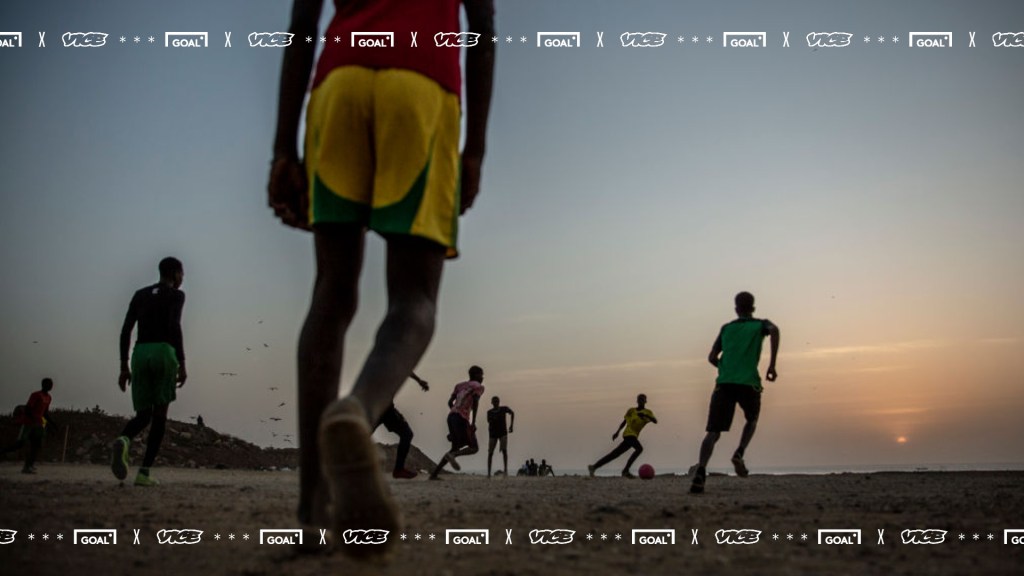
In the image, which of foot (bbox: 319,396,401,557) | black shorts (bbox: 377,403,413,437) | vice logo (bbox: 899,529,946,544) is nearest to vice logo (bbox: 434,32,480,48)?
foot (bbox: 319,396,401,557)

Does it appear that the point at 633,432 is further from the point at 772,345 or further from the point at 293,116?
the point at 293,116

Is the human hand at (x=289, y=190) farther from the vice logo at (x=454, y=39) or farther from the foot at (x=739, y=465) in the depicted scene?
the foot at (x=739, y=465)

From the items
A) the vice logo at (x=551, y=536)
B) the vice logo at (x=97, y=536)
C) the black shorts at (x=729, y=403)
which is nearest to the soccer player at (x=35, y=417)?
the black shorts at (x=729, y=403)

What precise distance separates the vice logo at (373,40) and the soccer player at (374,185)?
0.05 ft

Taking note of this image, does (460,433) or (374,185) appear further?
(460,433)

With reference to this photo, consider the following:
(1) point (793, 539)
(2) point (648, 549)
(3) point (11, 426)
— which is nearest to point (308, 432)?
(2) point (648, 549)

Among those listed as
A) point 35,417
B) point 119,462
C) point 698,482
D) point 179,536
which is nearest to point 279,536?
point 179,536

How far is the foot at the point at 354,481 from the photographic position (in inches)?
84.9

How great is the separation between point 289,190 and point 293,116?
0.87ft

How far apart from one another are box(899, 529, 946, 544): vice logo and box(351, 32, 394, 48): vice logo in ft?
9.19

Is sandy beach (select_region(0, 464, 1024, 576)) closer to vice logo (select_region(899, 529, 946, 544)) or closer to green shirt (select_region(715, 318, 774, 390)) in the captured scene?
vice logo (select_region(899, 529, 946, 544))

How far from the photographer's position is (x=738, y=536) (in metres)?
3.45

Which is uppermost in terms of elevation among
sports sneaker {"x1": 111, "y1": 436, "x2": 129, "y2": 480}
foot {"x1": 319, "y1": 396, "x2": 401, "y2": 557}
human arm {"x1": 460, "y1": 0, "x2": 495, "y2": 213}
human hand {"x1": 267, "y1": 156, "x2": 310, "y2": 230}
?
human arm {"x1": 460, "y1": 0, "x2": 495, "y2": 213}

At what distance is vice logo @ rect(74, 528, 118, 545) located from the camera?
10.2ft
